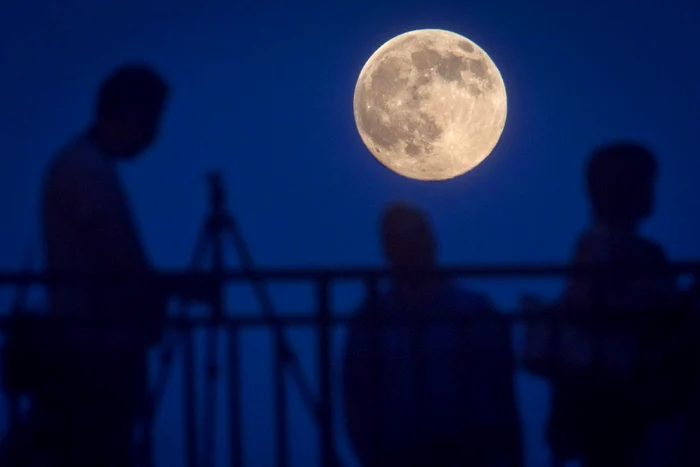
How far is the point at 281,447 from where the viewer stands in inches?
150

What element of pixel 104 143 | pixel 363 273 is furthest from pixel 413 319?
pixel 104 143

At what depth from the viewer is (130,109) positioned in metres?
3.62

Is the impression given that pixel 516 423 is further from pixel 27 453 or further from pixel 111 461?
pixel 27 453

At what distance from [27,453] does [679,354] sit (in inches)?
97.7

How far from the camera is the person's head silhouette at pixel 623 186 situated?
364cm

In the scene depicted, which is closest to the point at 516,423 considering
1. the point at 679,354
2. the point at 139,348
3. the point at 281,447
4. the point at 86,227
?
the point at 679,354

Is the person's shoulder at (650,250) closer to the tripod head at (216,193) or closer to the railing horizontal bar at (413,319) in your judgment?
the railing horizontal bar at (413,319)

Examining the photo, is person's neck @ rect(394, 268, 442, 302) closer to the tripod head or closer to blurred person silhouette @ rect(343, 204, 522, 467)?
blurred person silhouette @ rect(343, 204, 522, 467)

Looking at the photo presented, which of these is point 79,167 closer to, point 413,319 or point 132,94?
point 132,94

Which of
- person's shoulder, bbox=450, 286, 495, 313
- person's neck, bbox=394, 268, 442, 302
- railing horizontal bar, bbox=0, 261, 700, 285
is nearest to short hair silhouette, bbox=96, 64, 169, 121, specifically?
railing horizontal bar, bbox=0, 261, 700, 285

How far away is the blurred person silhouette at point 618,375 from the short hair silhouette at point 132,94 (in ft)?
5.55

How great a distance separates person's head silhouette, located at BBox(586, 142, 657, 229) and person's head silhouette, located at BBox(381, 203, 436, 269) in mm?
840

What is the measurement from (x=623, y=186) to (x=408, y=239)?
1.02m

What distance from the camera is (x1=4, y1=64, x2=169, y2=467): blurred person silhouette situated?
3.40 meters
